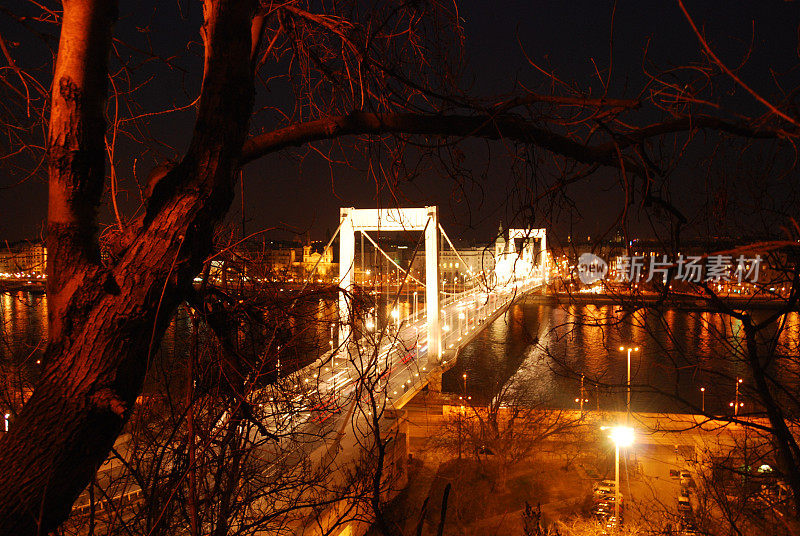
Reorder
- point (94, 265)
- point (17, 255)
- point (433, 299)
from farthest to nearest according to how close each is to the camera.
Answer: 1. point (433, 299)
2. point (17, 255)
3. point (94, 265)

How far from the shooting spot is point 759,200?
7.52ft

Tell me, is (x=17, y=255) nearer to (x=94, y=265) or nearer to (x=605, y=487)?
(x=94, y=265)

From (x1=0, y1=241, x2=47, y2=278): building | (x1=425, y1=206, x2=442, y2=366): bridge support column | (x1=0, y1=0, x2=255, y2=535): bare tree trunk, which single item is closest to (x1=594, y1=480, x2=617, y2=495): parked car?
(x1=425, y1=206, x2=442, y2=366): bridge support column

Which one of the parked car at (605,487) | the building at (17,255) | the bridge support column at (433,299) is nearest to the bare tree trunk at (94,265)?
the building at (17,255)

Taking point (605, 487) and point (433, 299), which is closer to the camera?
point (605, 487)

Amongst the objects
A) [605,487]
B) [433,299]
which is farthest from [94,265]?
[433,299]

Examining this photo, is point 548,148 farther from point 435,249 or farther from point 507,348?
point 507,348

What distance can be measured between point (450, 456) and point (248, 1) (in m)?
10.9

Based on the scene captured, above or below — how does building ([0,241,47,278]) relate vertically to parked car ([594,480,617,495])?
above

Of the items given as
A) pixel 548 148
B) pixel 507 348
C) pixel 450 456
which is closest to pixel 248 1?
pixel 548 148

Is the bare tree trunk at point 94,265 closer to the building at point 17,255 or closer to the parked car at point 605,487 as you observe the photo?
the building at point 17,255

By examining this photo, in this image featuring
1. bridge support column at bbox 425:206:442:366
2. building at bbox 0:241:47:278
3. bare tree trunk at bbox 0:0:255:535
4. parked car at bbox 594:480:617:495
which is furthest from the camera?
bridge support column at bbox 425:206:442:366

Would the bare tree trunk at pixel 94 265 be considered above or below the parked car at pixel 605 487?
above

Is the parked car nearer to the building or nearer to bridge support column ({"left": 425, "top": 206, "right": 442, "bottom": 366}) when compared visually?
bridge support column ({"left": 425, "top": 206, "right": 442, "bottom": 366})
